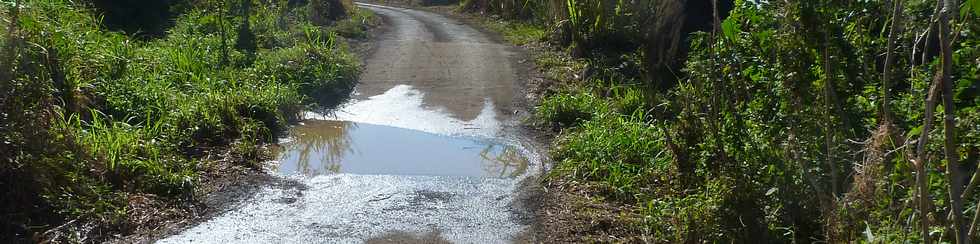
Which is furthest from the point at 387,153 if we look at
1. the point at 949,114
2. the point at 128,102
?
the point at 949,114

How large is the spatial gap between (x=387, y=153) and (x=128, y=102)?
7.25 feet

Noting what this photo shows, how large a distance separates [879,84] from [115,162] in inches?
189

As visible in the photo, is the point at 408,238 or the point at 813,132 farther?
the point at 408,238

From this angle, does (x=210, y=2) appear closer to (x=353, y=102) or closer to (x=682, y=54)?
(x=353, y=102)

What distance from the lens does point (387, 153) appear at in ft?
27.3

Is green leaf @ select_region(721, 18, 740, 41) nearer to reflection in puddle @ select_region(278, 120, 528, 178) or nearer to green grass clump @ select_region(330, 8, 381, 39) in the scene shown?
reflection in puddle @ select_region(278, 120, 528, 178)

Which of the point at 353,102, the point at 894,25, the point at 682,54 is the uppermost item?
the point at 894,25

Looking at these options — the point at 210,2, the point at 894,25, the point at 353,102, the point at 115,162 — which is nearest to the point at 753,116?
the point at 894,25

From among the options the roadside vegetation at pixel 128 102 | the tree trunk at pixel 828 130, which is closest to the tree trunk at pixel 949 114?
the tree trunk at pixel 828 130

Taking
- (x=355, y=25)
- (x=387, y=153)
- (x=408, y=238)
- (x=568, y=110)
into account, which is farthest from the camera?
(x=355, y=25)

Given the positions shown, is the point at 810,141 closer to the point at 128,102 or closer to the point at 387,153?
the point at 387,153

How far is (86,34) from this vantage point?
994 centimetres

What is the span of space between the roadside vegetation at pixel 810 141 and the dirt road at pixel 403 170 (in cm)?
65

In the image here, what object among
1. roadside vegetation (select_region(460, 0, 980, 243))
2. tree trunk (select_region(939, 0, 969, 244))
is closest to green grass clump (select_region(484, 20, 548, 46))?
roadside vegetation (select_region(460, 0, 980, 243))
